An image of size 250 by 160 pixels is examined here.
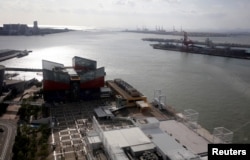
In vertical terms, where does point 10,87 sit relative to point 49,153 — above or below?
above

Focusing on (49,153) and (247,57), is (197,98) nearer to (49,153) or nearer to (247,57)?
(49,153)

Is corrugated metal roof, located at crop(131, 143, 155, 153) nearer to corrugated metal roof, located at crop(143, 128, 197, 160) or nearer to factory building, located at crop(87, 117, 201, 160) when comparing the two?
factory building, located at crop(87, 117, 201, 160)

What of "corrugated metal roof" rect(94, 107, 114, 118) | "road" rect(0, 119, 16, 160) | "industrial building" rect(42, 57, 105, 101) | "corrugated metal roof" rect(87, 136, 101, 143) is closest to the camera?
"corrugated metal roof" rect(87, 136, 101, 143)

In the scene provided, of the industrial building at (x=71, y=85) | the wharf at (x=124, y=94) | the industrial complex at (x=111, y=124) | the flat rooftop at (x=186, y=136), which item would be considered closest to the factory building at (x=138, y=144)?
the industrial complex at (x=111, y=124)

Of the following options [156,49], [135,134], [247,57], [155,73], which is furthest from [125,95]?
[156,49]

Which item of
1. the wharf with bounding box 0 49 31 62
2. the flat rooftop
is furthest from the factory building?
the wharf with bounding box 0 49 31 62

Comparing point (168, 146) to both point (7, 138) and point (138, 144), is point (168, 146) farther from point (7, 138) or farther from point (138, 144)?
point (7, 138)

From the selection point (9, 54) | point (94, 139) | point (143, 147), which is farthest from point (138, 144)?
point (9, 54)
